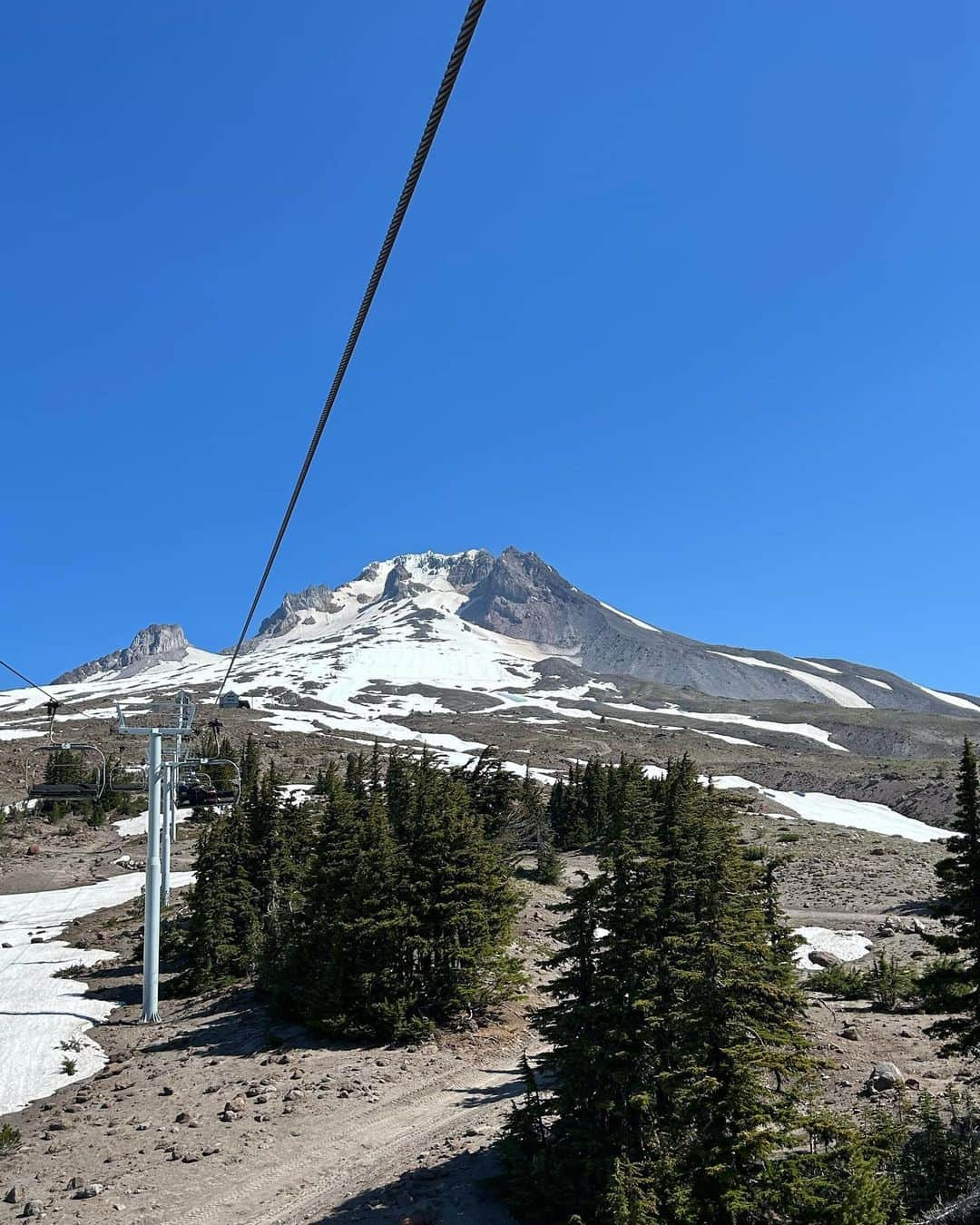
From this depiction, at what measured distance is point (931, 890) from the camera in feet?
123

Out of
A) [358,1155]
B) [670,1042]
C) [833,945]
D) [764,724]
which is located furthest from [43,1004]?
[764,724]

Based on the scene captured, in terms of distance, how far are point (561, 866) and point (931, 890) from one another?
17.6 m

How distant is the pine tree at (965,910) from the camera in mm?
10727

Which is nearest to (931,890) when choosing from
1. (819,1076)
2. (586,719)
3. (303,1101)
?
(819,1076)

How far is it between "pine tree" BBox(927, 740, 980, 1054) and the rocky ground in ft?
5.83

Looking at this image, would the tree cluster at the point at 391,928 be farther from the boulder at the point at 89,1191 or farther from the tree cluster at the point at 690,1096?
the tree cluster at the point at 690,1096

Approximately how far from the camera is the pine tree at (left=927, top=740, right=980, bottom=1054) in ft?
35.2

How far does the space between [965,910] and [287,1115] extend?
12.2 metres

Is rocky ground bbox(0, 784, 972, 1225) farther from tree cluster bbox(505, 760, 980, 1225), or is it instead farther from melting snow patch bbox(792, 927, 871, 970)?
melting snow patch bbox(792, 927, 871, 970)

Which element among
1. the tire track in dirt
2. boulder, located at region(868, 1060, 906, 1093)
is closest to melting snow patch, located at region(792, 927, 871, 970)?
boulder, located at region(868, 1060, 906, 1093)

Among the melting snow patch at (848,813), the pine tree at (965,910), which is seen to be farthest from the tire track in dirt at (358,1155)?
the melting snow patch at (848,813)

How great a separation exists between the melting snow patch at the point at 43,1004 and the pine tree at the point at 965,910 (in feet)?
59.9

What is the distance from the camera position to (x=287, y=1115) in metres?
14.9

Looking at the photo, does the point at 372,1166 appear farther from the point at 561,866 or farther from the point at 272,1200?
the point at 561,866
